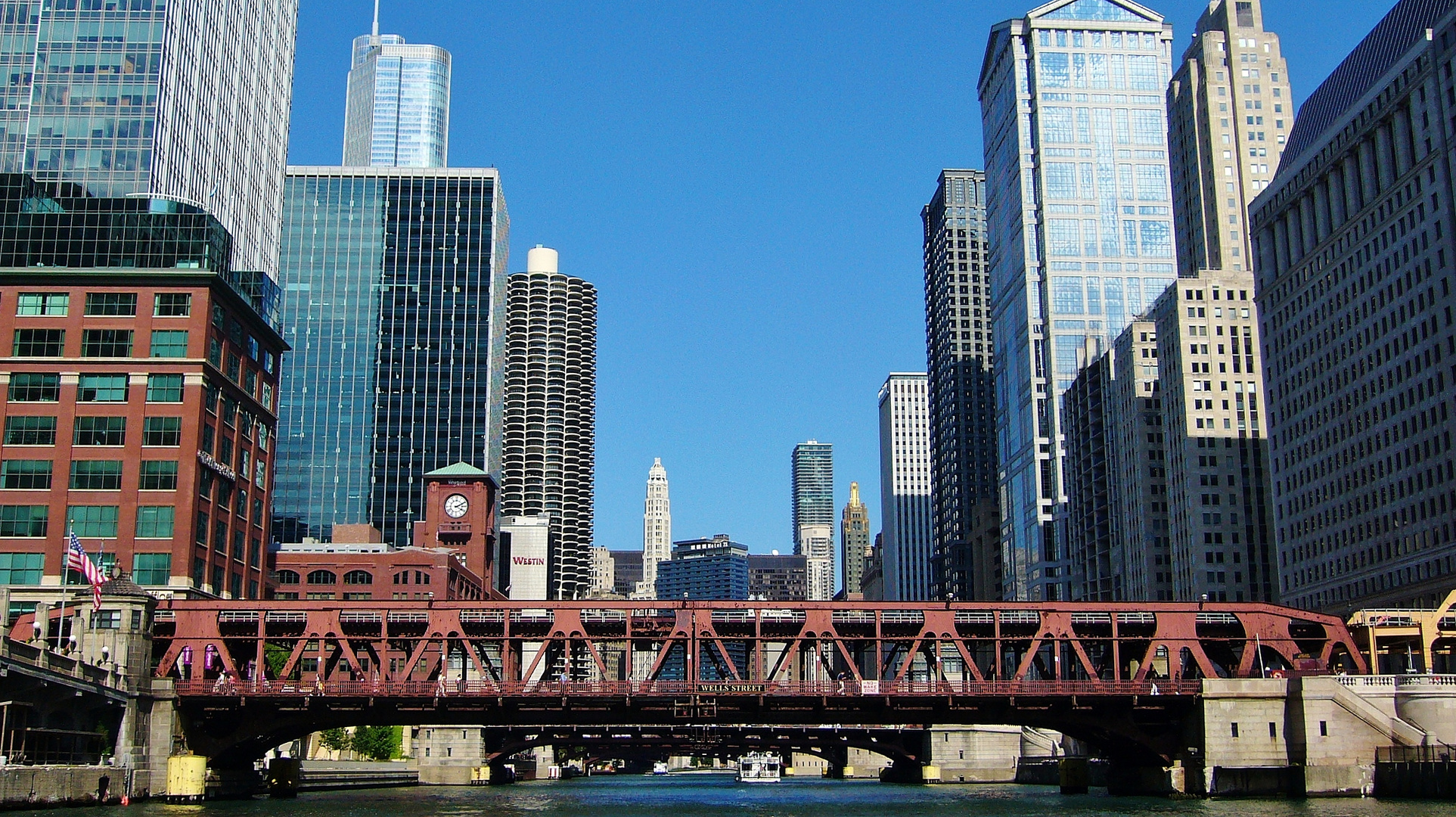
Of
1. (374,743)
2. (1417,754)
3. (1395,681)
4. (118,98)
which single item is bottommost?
(374,743)

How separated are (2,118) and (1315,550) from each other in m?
139

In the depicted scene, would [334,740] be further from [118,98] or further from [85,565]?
[85,565]

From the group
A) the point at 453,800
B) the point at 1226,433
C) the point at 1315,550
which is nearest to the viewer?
the point at 453,800

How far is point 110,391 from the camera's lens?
374 ft

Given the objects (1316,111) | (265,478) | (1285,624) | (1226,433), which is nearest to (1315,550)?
(1226,433)

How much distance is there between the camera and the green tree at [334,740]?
16236 centimetres

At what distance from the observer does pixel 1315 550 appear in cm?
16075

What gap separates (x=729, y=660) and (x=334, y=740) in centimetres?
8785

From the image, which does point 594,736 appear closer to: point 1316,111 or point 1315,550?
point 1315,550

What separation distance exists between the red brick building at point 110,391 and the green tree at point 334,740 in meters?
50.3

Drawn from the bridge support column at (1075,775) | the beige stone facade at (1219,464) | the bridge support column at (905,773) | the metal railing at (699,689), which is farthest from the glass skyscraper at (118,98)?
the beige stone facade at (1219,464)

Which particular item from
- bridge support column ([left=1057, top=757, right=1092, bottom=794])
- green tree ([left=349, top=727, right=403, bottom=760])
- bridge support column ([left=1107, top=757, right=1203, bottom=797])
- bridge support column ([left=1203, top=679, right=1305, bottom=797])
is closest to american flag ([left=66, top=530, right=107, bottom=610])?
bridge support column ([left=1203, top=679, right=1305, bottom=797])

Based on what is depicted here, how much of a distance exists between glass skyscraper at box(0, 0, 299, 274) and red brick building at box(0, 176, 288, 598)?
20.2ft

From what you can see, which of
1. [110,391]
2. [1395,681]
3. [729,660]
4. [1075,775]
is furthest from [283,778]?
[1395,681]
